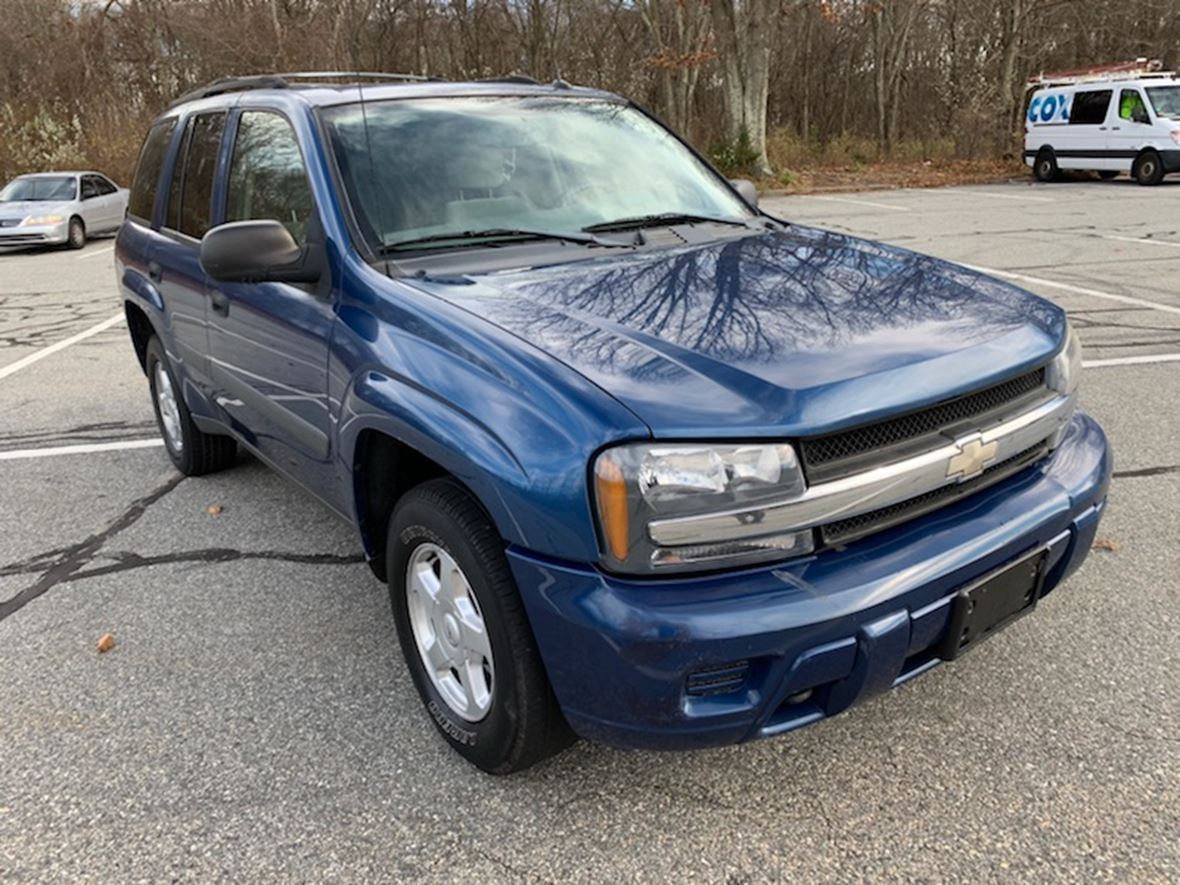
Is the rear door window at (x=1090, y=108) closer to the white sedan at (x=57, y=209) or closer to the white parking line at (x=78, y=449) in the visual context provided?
the white sedan at (x=57, y=209)

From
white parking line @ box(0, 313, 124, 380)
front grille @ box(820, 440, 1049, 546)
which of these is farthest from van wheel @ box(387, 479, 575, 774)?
white parking line @ box(0, 313, 124, 380)

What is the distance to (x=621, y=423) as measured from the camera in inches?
78.5

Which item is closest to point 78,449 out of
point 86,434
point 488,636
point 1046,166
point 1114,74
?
point 86,434

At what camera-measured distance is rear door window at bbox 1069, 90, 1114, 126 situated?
2067 centimetres

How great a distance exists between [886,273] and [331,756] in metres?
2.16

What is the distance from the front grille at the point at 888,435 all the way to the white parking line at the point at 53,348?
277 inches

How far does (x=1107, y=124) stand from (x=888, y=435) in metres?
22.2

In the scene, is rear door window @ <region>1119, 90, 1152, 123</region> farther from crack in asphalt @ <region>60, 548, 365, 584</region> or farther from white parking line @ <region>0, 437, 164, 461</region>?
crack in asphalt @ <region>60, 548, 365, 584</region>

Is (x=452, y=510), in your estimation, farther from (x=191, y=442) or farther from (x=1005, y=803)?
(x=191, y=442)

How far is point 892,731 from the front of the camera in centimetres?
265

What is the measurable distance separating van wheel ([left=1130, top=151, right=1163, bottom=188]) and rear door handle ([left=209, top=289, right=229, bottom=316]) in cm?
2108

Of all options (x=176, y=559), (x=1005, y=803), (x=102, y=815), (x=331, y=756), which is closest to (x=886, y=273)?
(x=1005, y=803)

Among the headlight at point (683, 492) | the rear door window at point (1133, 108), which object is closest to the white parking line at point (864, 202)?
the rear door window at point (1133, 108)

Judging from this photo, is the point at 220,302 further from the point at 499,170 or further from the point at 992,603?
the point at 992,603
